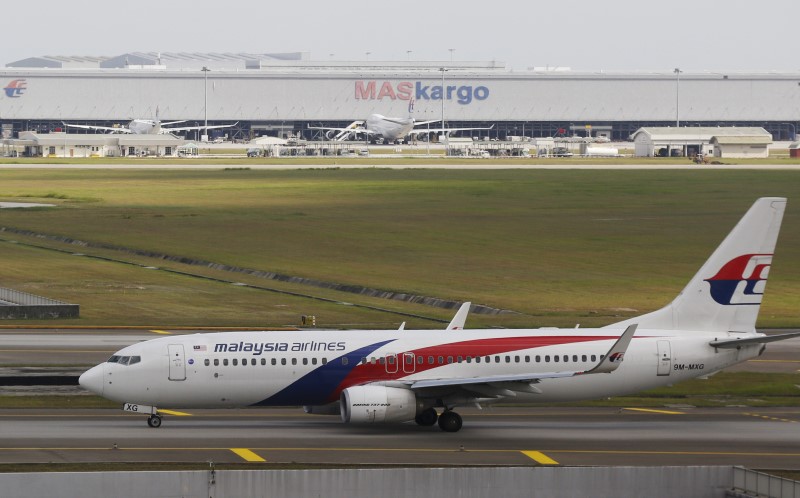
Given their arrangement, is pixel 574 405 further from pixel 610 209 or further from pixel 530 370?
pixel 610 209

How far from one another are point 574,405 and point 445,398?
927 cm

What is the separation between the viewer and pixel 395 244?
392ft

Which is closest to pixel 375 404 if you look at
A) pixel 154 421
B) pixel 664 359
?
pixel 154 421

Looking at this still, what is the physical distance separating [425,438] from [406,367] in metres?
2.64

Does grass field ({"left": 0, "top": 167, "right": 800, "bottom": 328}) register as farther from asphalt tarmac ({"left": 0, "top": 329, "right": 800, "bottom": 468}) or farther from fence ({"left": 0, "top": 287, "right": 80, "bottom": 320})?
asphalt tarmac ({"left": 0, "top": 329, "right": 800, "bottom": 468})

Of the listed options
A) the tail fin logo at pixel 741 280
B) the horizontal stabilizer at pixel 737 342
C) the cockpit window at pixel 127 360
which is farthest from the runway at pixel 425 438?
the tail fin logo at pixel 741 280

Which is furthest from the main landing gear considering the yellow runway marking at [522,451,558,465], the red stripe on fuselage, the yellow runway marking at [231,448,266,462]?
the yellow runway marking at [231,448,266,462]

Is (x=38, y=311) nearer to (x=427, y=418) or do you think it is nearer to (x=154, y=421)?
(x=154, y=421)

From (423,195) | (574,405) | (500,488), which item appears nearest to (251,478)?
(500,488)

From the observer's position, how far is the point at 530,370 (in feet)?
160

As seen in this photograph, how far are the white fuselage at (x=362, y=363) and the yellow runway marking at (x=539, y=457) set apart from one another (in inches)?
136

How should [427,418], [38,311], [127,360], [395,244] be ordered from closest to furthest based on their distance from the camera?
[127,360]
[427,418]
[38,311]
[395,244]

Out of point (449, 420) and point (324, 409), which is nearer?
point (449, 420)

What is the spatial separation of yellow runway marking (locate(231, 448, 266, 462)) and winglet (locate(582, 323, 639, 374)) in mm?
11209
